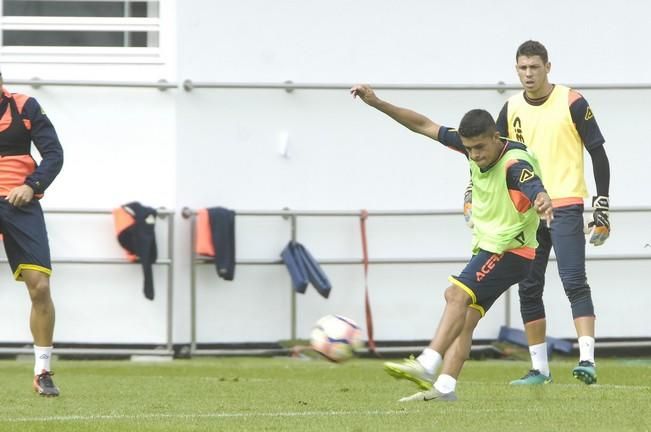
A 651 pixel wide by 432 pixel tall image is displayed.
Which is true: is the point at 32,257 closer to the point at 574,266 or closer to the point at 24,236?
the point at 24,236

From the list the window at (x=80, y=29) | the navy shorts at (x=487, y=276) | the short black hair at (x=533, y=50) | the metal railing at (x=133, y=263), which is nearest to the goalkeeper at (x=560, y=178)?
the short black hair at (x=533, y=50)

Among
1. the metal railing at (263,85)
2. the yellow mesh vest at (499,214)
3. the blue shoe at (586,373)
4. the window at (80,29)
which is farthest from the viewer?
the window at (80,29)

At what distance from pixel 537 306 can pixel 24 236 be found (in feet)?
11.7

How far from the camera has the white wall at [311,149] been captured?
14.1 metres

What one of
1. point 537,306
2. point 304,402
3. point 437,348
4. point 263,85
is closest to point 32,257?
point 304,402

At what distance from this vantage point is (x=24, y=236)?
1001 centimetres

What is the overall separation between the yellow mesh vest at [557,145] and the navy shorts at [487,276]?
1340 millimetres

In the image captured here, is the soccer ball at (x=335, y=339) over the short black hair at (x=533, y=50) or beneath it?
beneath

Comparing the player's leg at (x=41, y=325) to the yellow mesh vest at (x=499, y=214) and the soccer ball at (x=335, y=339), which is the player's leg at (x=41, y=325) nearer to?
the soccer ball at (x=335, y=339)

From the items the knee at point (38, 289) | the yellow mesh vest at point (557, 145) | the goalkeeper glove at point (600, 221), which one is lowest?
the knee at point (38, 289)

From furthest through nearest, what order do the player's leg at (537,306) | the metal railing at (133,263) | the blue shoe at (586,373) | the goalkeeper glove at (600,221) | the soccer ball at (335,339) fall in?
the metal railing at (133,263)
the player's leg at (537,306)
the goalkeeper glove at (600,221)
the blue shoe at (586,373)
the soccer ball at (335,339)

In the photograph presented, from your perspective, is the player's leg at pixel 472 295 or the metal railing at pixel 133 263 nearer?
the player's leg at pixel 472 295

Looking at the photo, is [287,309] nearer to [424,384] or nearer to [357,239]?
[357,239]

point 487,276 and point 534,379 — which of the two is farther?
point 534,379
